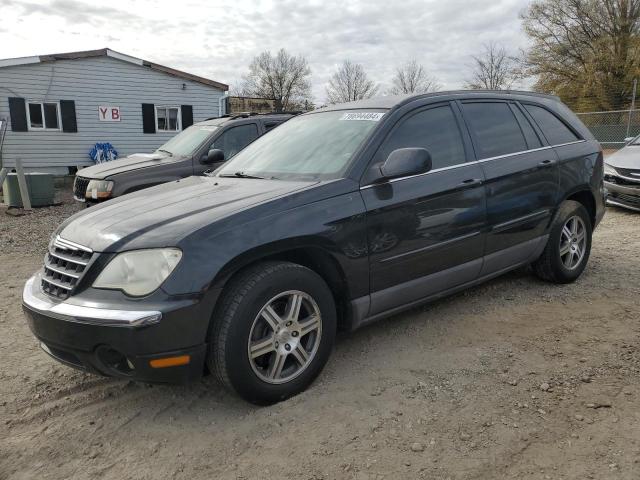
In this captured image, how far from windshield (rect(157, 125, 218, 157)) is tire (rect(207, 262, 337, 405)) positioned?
559cm

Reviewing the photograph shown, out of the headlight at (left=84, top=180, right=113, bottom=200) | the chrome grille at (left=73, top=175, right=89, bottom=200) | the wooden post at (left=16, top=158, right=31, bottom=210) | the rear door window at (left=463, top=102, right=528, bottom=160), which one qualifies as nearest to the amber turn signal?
the rear door window at (left=463, top=102, right=528, bottom=160)

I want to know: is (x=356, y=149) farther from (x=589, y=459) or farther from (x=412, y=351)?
(x=589, y=459)

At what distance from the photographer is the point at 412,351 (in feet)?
12.0

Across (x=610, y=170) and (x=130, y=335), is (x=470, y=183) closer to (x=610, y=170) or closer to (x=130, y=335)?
(x=130, y=335)

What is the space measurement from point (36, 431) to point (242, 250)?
1.51 m

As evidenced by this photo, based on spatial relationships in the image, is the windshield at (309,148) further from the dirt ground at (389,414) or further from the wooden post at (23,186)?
the wooden post at (23,186)

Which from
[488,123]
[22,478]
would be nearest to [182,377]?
[22,478]

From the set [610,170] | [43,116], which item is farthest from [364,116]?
[43,116]

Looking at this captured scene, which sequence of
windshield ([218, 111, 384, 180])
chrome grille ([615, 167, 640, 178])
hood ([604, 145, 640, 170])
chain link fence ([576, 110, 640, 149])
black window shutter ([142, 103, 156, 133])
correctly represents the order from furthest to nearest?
chain link fence ([576, 110, 640, 149]) < black window shutter ([142, 103, 156, 133]) < hood ([604, 145, 640, 170]) < chrome grille ([615, 167, 640, 178]) < windshield ([218, 111, 384, 180])

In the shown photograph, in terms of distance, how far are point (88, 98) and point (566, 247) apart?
656 inches

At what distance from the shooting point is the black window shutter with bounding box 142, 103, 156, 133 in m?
18.5

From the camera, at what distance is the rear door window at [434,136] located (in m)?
3.66

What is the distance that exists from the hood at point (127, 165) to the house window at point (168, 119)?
11171 millimetres

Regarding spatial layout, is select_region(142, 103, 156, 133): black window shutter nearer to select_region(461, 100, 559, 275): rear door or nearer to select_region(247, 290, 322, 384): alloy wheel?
select_region(461, 100, 559, 275): rear door
